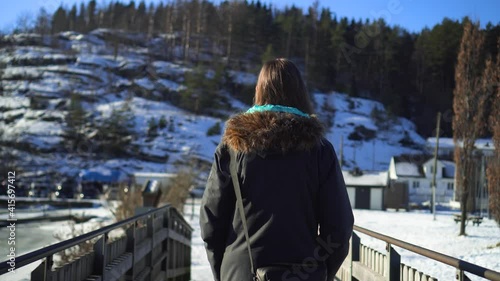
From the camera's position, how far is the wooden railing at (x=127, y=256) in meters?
2.92

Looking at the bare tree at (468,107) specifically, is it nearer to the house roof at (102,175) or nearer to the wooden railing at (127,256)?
the wooden railing at (127,256)

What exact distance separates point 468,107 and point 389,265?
18838mm

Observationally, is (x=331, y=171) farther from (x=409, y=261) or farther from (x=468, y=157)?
(x=468, y=157)

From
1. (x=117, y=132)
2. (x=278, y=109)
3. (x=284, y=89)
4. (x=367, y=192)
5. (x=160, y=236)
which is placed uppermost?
(x=284, y=89)

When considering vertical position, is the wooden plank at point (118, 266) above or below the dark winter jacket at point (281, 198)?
below

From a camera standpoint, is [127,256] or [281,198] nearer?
[281,198]

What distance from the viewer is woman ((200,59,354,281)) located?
217 centimetres

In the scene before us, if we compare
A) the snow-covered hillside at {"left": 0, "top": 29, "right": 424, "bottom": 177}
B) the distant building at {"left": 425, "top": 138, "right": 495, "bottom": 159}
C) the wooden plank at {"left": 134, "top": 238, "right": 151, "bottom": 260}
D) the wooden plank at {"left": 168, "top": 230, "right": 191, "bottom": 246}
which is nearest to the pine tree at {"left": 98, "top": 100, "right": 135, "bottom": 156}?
the snow-covered hillside at {"left": 0, "top": 29, "right": 424, "bottom": 177}

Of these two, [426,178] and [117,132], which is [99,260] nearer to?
[426,178]

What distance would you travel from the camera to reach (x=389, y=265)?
4.07 m

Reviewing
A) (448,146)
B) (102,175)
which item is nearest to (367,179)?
(448,146)

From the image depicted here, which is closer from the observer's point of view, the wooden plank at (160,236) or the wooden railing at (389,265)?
the wooden railing at (389,265)

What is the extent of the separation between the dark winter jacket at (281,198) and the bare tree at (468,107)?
1946 cm

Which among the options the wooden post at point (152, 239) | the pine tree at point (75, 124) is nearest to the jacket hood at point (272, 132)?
the wooden post at point (152, 239)
